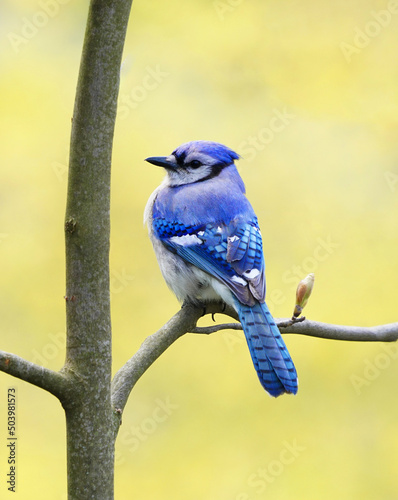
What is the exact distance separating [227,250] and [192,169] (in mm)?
421

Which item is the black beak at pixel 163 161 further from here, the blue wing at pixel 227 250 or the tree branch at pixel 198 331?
the tree branch at pixel 198 331

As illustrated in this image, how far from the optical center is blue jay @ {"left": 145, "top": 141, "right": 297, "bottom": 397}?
173 centimetres

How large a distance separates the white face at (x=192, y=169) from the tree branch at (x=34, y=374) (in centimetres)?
119

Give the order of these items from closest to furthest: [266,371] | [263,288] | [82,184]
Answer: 1. [82,184]
2. [266,371]
3. [263,288]

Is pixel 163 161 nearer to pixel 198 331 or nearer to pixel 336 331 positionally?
pixel 198 331

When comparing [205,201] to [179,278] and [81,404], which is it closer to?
[179,278]

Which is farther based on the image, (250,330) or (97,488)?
(250,330)

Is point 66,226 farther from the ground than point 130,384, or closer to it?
farther from the ground

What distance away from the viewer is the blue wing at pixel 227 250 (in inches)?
71.0

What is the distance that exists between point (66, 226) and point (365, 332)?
2.94 ft

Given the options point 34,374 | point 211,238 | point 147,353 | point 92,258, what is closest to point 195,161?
point 211,238

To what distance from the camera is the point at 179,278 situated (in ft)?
6.61

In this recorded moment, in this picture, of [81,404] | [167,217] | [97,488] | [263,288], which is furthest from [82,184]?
[167,217]

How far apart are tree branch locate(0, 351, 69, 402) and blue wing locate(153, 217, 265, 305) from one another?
741 mm
